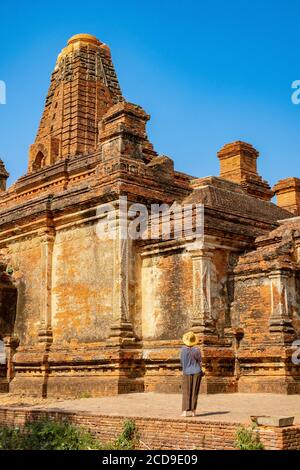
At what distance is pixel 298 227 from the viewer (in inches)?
625

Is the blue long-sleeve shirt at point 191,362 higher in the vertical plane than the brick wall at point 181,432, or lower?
higher

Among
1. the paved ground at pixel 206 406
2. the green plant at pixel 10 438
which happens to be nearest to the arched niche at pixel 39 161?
the paved ground at pixel 206 406

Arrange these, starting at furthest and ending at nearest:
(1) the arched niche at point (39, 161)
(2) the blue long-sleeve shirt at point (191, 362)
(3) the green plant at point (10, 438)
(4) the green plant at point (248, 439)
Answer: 1. (1) the arched niche at point (39, 161)
2. (2) the blue long-sleeve shirt at point (191, 362)
3. (3) the green plant at point (10, 438)
4. (4) the green plant at point (248, 439)

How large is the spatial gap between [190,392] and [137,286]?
606cm

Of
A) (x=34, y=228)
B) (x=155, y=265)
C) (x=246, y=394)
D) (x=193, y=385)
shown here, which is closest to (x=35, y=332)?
(x=34, y=228)

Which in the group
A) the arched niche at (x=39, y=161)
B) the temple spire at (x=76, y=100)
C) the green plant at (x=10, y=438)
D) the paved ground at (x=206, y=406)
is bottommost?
the green plant at (x=10, y=438)

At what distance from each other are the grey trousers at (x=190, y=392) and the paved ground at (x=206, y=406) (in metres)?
0.17

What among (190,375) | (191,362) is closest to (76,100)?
(191,362)

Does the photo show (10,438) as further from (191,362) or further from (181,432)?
(191,362)

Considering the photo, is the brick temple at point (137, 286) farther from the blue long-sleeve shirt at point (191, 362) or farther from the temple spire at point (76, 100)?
the blue long-sleeve shirt at point (191, 362)

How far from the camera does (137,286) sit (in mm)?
15352

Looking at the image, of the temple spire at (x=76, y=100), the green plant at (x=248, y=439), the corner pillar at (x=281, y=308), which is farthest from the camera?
the temple spire at (x=76, y=100)

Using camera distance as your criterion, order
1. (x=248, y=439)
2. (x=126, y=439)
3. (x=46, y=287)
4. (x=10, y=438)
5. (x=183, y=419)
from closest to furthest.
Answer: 1. (x=248, y=439)
2. (x=183, y=419)
3. (x=126, y=439)
4. (x=10, y=438)
5. (x=46, y=287)

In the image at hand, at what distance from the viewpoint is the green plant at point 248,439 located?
24.1 feet
